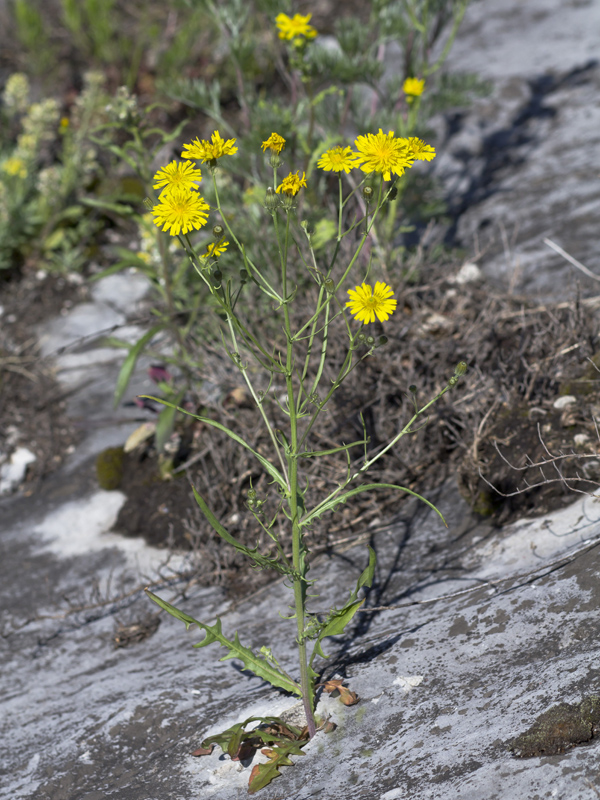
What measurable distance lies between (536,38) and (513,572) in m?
5.34

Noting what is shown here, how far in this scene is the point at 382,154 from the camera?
1.58 m

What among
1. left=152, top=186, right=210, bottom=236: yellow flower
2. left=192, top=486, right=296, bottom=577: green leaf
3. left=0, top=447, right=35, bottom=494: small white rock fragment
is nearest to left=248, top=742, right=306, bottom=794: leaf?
left=192, top=486, right=296, bottom=577: green leaf

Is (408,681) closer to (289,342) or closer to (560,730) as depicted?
(560,730)

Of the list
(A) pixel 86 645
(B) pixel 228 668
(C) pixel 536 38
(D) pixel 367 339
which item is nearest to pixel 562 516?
(D) pixel 367 339

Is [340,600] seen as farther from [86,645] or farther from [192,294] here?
[192,294]

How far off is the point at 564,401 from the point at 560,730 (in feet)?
4.24

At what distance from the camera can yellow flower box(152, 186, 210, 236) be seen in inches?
59.6

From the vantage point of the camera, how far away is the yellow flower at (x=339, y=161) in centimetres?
162

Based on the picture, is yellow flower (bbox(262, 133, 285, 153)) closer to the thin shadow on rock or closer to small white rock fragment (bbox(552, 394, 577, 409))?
small white rock fragment (bbox(552, 394, 577, 409))

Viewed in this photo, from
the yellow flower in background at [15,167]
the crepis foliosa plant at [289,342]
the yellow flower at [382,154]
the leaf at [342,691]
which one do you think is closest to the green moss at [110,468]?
the crepis foliosa plant at [289,342]

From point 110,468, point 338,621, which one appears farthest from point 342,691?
point 110,468

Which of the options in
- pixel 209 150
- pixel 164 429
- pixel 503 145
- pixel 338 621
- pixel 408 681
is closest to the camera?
pixel 209 150

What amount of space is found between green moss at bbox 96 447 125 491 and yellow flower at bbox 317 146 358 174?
7.05 ft

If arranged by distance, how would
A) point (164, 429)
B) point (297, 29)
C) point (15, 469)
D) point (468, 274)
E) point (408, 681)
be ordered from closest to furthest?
point (408, 681) → point (297, 29) → point (164, 429) → point (468, 274) → point (15, 469)
